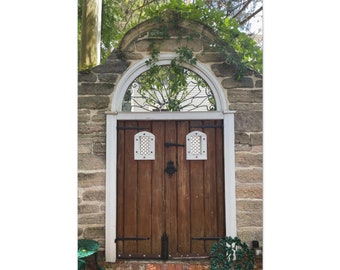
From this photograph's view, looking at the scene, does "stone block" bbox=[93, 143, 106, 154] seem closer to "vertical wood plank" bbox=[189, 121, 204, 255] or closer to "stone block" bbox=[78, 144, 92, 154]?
"stone block" bbox=[78, 144, 92, 154]

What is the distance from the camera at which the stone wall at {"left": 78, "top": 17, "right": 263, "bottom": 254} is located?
1.75 m

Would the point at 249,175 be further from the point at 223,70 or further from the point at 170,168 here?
the point at 223,70

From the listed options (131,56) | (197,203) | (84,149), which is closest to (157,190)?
(197,203)

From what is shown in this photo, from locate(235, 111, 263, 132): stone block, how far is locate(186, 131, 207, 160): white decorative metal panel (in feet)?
0.66

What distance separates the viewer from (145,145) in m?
1.84

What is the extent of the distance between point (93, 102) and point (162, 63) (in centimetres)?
45

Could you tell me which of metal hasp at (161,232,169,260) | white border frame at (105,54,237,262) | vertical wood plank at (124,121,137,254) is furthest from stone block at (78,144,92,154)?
metal hasp at (161,232,169,260)

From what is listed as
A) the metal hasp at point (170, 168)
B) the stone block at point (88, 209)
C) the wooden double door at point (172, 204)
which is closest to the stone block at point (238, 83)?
the wooden double door at point (172, 204)

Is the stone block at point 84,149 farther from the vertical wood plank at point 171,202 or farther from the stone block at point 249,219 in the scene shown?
the stone block at point 249,219
